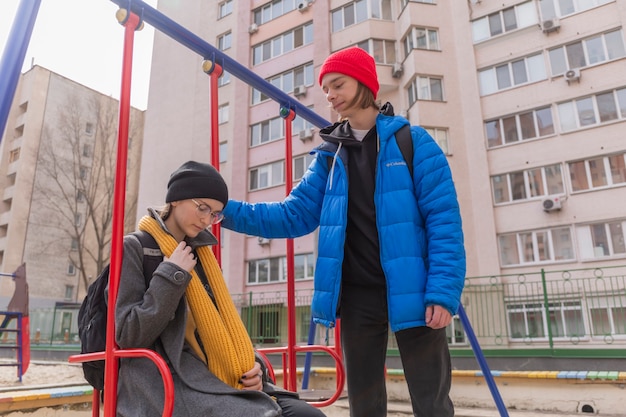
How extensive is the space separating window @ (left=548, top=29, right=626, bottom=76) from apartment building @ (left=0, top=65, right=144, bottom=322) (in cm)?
2045

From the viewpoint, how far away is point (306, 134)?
702 inches

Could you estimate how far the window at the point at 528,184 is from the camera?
14.1 metres

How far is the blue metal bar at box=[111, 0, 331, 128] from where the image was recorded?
72.3 inches

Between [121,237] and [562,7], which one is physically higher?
[562,7]

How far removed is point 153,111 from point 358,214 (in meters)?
24.6

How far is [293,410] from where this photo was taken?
1380mm

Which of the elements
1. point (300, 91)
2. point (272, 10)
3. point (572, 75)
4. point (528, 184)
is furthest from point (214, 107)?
point (272, 10)

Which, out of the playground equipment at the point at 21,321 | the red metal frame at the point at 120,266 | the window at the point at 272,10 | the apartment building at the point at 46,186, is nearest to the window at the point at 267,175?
the window at the point at 272,10

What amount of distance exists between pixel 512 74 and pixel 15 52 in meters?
16.4

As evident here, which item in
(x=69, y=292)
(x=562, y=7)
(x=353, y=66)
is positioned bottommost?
(x=353, y=66)

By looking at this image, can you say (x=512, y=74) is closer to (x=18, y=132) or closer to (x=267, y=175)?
(x=267, y=175)

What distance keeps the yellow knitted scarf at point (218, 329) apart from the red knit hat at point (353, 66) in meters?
0.92

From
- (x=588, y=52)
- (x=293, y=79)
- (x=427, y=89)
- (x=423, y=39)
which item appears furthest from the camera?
(x=293, y=79)

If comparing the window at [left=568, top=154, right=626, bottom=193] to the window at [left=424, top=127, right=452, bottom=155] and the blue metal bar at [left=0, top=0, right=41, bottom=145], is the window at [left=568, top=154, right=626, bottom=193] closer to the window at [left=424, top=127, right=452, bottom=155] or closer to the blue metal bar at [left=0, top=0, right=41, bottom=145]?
the window at [left=424, top=127, right=452, bottom=155]
